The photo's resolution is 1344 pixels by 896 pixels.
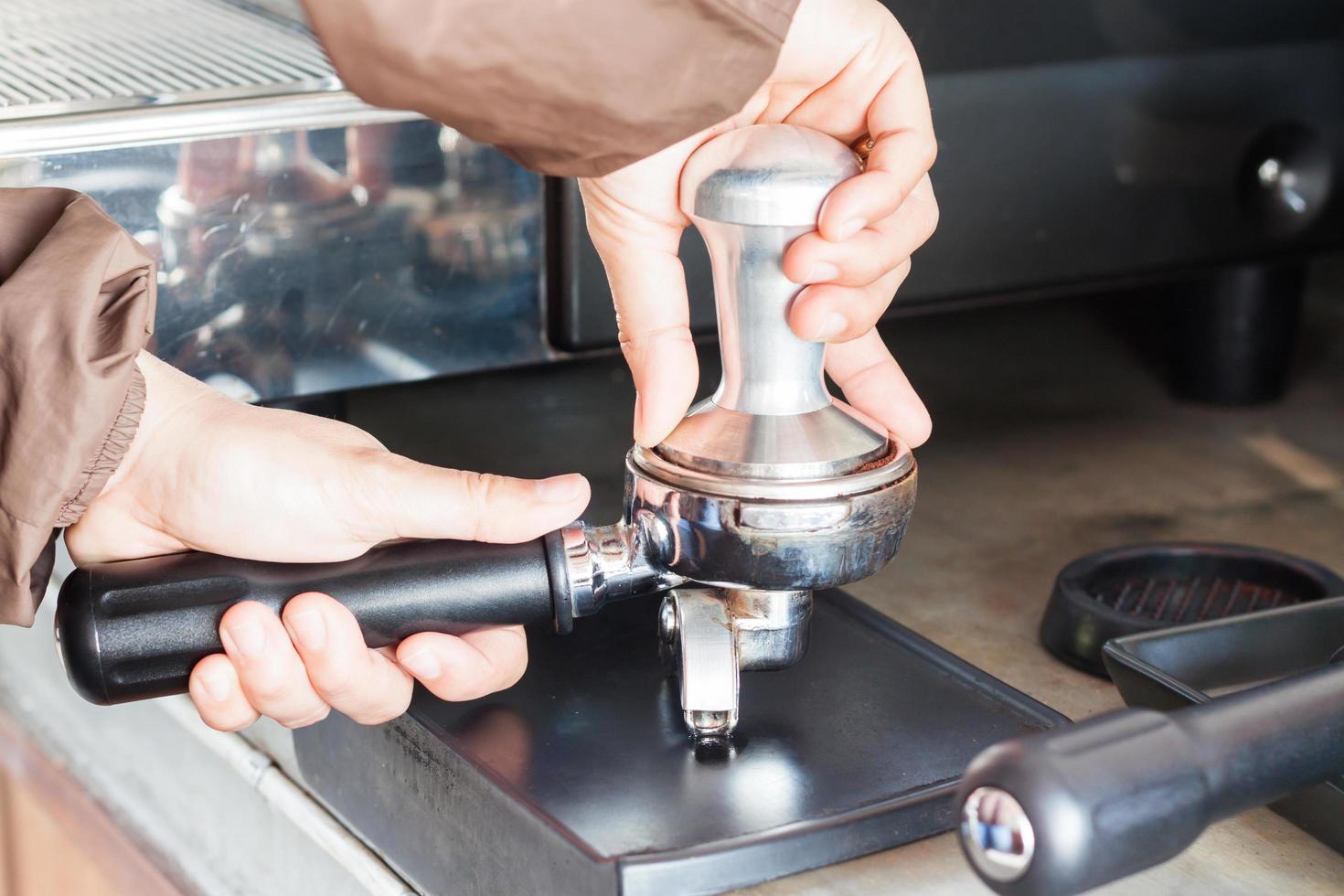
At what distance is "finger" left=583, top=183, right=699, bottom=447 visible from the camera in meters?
0.53

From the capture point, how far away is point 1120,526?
820 mm

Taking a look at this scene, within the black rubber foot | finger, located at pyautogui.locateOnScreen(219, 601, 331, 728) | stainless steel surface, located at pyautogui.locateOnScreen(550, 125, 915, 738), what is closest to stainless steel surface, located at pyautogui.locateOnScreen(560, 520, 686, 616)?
stainless steel surface, located at pyautogui.locateOnScreen(550, 125, 915, 738)

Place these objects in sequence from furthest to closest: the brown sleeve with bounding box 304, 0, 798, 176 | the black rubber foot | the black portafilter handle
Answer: the black rubber foot < the brown sleeve with bounding box 304, 0, 798, 176 < the black portafilter handle

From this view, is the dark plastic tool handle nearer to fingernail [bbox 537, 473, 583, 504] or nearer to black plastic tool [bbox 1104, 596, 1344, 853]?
fingernail [bbox 537, 473, 583, 504]

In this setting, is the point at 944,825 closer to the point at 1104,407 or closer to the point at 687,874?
the point at 687,874

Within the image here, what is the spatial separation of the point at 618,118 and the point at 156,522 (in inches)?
10.8

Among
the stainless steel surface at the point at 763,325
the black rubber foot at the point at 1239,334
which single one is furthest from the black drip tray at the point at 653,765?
the black rubber foot at the point at 1239,334

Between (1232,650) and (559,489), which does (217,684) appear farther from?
(1232,650)

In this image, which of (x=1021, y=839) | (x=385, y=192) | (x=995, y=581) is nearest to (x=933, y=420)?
(x=995, y=581)

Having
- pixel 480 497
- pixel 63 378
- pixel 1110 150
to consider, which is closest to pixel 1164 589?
pixel 1110 150

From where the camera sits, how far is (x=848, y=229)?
47 centimetres

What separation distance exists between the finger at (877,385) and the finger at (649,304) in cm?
10

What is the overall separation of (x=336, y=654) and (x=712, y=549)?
14 cm

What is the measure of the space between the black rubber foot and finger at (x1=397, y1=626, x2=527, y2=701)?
63 centimetres
